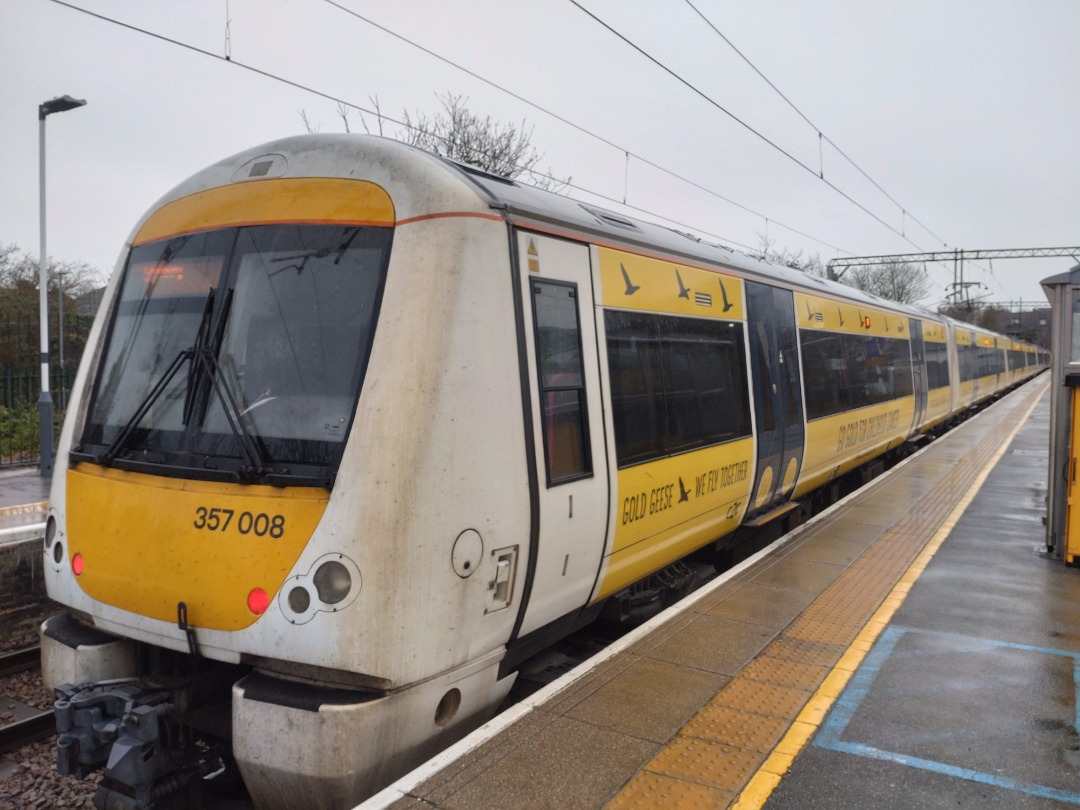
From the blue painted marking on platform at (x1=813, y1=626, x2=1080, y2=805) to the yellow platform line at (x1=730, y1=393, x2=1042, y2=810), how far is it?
0.04 metres

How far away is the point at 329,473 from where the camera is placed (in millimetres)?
3518

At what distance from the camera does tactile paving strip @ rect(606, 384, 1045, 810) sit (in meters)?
3.40

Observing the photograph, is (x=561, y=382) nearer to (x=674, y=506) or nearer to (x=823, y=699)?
(x=674, y=506)

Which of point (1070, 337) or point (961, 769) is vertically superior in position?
point (1070, 337)

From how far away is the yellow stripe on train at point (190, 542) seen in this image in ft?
11.4

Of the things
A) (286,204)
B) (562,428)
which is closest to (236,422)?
(286,204)

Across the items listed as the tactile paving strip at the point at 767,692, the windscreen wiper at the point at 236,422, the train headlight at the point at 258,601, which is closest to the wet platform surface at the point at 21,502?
the windscreen wiper at the point at 236,422

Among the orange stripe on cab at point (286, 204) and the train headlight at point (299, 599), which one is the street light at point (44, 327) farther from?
the train headlight at point (299, 599)

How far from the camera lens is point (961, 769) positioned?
3605 mm

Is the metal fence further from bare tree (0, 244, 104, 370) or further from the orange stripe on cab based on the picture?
the orange stripe on cab

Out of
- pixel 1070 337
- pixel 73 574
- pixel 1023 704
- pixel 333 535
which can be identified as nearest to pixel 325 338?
pixel 333 535

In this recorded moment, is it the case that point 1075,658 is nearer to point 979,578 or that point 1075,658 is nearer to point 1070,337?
point 979,578

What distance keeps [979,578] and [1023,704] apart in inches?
103

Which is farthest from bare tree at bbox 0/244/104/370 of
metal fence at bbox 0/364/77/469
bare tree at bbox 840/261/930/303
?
bare tree at bbox 840/261/930/303
